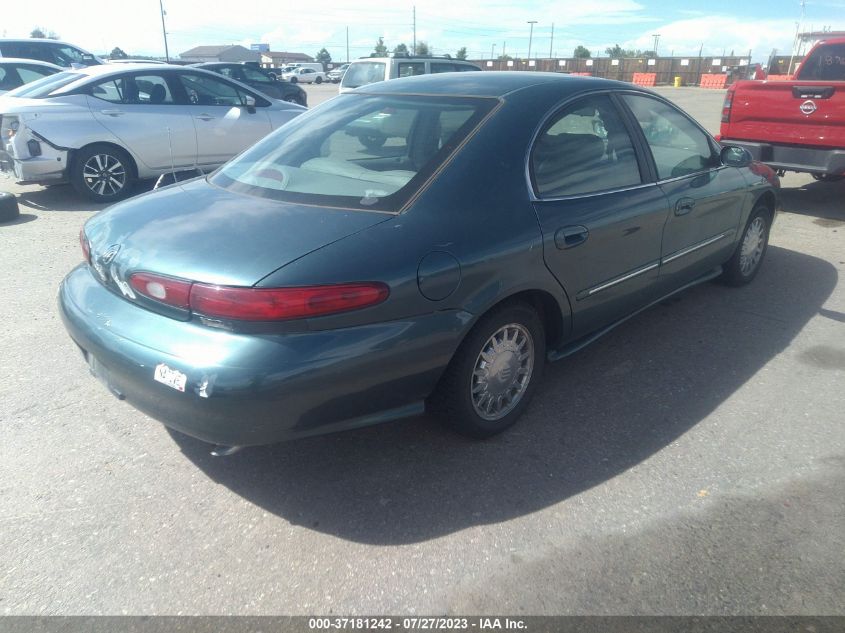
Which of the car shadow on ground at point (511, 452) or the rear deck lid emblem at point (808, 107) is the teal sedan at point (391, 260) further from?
the rear deck lid emblem at point (808, 107)

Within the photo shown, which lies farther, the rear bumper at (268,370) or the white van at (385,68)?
the white van at (385,68)

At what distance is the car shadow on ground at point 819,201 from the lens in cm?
756

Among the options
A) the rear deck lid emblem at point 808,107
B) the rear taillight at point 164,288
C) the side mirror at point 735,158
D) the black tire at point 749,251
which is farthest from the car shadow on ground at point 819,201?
the rear taillight at point 164,288

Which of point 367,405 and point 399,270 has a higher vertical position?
point 399,270

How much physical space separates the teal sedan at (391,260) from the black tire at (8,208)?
15.8ft

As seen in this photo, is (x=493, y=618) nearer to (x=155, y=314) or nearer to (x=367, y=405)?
(x=367, y=405)

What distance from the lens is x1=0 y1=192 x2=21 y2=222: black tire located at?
23.1 feet

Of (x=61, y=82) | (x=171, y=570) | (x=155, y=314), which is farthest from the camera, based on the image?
(x=61, y=82)

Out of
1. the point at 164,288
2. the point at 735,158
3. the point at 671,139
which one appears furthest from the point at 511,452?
the point at 735,158

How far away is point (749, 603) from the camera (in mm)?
2277

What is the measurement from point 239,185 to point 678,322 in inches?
122

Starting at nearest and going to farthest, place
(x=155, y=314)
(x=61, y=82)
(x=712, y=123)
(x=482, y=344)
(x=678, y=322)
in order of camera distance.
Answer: (x=155, y=314)
(x=482, y=344)
(x=678, y=322)
(x=61, y=82)
(x=712, y=123)

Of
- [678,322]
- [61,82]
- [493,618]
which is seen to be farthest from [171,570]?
[61,82]

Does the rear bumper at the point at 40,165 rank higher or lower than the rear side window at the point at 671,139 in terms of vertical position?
lower
